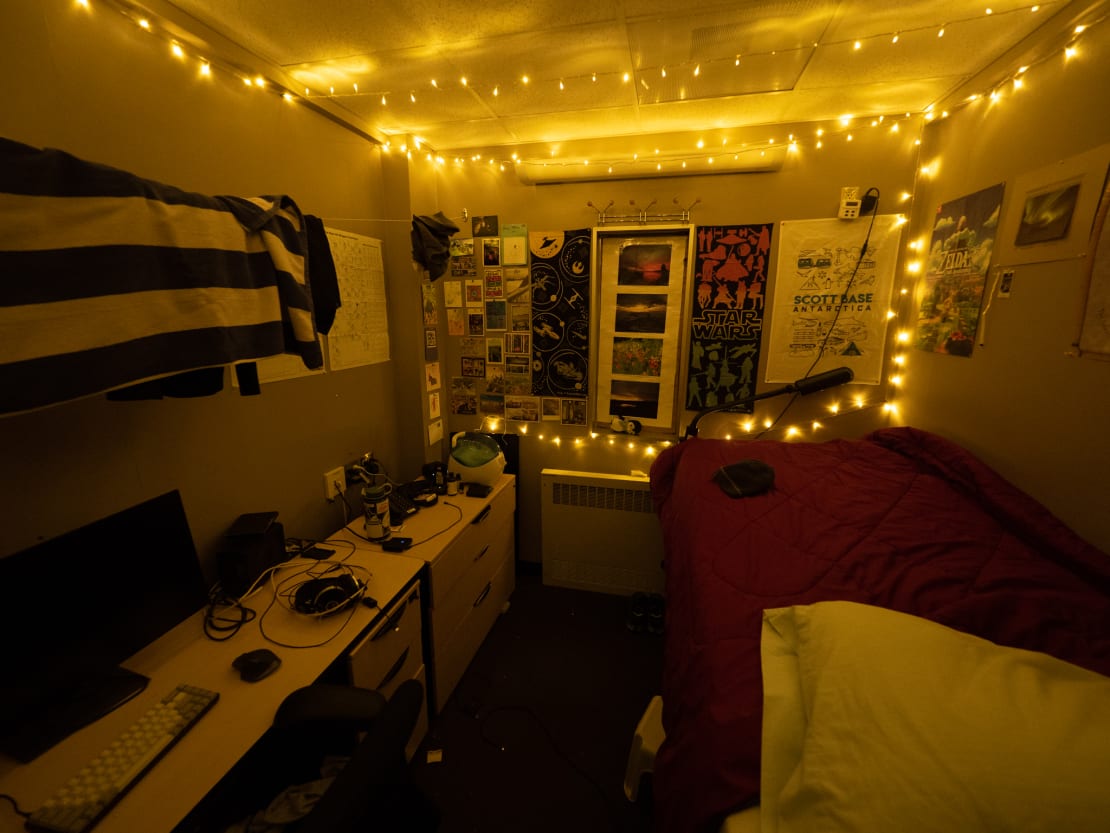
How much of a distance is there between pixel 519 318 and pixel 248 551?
64.9 inches

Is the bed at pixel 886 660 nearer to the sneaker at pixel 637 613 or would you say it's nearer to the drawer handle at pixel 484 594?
the sneaker at pixel 637 613

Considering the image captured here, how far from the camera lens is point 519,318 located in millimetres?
2469

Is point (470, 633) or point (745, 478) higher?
point (745, 478)

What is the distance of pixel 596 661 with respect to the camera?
2.04m

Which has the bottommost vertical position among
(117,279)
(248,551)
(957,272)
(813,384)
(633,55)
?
(248,551)

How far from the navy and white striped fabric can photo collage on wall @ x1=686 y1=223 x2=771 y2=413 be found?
6.02 ft

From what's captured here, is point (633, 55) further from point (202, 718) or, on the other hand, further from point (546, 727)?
point (546, 727)

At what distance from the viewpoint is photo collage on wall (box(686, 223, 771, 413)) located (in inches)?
85.1

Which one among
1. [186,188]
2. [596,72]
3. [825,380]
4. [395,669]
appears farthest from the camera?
[825,380]

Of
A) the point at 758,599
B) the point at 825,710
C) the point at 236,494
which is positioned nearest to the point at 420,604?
the point at 236,494

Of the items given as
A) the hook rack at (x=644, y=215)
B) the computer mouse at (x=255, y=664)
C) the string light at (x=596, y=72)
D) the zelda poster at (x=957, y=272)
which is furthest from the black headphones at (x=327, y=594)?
the zelda poster at (x=957, y=272)

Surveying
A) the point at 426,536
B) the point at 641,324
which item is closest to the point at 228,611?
the point at 426,536

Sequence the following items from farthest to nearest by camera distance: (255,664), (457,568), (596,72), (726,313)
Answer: (726,313) → (457,568) → (596,72) → (255,664)

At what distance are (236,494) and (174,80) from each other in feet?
4.20
